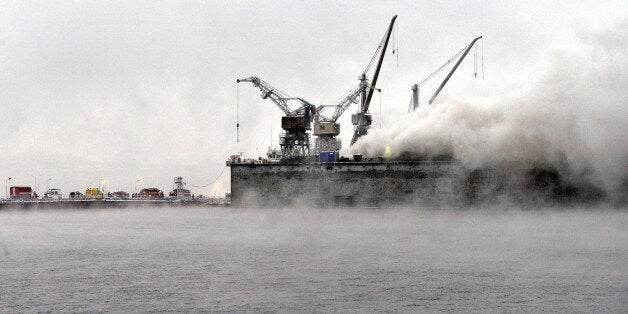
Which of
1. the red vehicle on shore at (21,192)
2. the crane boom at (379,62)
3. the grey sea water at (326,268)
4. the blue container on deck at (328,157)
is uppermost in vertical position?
the crane boom at (379,62)

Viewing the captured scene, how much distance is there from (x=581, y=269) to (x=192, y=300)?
2555 cm

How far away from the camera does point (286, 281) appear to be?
141 ft

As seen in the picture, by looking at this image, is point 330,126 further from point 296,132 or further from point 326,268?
point 326,268

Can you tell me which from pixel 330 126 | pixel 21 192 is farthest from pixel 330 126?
pixel 21 192

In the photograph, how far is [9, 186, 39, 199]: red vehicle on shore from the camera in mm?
171375

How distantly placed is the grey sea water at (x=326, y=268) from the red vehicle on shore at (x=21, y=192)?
9395cm

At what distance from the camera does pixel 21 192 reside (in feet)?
568

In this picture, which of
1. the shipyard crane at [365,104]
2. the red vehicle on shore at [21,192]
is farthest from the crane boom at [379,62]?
the red vehicle on shore at [21,192]

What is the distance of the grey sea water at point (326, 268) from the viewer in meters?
37.2

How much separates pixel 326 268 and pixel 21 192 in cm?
14400

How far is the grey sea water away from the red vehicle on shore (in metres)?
93.9

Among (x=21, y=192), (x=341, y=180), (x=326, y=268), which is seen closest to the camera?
(x=326, y=268)

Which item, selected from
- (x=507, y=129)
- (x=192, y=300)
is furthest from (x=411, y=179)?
(x=192, y=300)

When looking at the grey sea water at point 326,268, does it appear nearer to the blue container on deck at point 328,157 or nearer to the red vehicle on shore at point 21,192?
the blue container on deck at point 328,157
